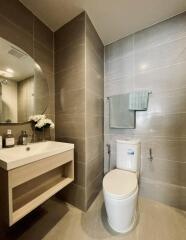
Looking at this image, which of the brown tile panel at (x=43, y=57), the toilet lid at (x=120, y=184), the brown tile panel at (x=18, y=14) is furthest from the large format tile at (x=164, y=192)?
the brown tile panel at (x=18, y=14)

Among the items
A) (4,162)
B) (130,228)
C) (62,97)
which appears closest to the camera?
(4,162)

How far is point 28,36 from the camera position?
4.63 feet

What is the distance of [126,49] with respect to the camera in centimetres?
181

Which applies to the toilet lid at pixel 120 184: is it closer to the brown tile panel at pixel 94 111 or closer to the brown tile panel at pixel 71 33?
the brown tile panel at pixel 94 111

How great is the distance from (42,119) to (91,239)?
1290mm

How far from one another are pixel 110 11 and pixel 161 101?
48.8 inches

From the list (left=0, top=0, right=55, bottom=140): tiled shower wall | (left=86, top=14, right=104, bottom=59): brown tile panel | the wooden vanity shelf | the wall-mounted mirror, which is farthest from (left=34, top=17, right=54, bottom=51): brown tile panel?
the wooden vanity shelf

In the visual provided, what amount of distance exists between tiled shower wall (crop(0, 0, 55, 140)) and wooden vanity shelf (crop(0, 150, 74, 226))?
532 millimetres

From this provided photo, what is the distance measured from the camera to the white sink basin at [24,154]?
81cm

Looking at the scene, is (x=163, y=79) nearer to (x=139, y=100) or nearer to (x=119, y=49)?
(x=139, y=100)

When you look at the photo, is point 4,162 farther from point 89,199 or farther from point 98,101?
point 98,101

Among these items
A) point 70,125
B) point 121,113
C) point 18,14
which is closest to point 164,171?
point 121,113

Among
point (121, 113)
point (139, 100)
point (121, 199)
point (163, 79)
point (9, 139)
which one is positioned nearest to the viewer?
point (121, 199)

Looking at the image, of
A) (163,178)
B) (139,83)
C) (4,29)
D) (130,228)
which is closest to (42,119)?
(4,29)
